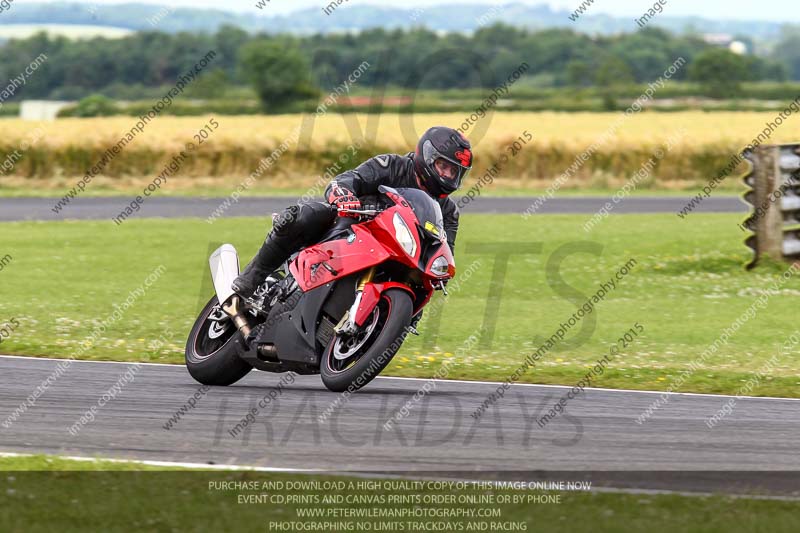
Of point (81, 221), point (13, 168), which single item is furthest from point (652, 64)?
point (81, 221)

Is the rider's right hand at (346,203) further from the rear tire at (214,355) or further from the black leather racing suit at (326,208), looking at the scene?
the rear tire at (214,355)

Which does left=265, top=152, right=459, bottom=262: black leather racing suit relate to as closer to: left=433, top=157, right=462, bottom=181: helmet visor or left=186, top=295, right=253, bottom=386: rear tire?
left=433, top=157, right=462, bottom=181: helmet visor

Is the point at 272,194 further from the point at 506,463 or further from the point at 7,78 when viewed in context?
the point at 7,78

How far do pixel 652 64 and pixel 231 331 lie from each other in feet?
352

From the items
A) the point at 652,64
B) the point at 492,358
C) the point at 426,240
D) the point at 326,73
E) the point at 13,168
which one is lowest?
the point at 652,64

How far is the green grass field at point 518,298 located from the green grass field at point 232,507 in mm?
4252

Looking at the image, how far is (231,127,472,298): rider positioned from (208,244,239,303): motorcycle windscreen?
0.13m

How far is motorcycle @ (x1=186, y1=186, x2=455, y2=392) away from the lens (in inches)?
328

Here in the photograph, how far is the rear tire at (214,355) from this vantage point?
9164 millimetres

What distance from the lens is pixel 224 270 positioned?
31.0ft

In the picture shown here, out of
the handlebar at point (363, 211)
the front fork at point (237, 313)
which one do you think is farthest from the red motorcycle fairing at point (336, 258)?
the front fork at point (237, 313)

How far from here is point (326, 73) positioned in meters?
76.6

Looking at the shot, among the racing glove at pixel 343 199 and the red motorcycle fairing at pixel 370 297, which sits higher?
the racing glove at pixel 343 199

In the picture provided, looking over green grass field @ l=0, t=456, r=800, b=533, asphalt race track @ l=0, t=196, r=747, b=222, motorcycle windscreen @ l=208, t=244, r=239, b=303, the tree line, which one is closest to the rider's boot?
motorcycle windscreen @ l=208, t=244, r=239, b=303
